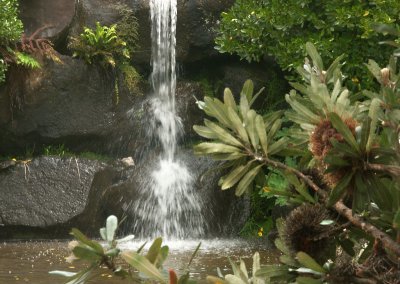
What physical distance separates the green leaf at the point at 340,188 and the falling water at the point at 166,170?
32.9 ft

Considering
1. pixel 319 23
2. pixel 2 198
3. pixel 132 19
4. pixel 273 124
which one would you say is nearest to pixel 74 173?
pixel 2 198

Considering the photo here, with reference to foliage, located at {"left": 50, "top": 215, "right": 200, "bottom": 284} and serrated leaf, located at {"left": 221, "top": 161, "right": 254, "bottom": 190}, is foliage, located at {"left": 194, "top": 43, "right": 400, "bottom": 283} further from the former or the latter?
foliage, located at {"left": 50, "top": 215, "right": 200, "bottom": 284}

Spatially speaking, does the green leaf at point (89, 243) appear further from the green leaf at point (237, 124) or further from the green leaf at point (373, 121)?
the green leaf at point (373, 121)

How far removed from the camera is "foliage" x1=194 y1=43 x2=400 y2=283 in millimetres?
1535

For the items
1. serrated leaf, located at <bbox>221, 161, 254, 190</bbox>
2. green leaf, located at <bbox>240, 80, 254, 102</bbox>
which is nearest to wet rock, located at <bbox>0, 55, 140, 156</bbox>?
green leaf, located at <bbox>240, 80, 254, 102</bbox>

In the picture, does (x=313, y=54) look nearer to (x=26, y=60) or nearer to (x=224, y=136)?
(x=224, y=136)

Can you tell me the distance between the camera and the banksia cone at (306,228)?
67.0 inches

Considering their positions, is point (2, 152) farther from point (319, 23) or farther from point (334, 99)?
point (334, 99)

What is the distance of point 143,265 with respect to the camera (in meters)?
1.48

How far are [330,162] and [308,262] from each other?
227 mm

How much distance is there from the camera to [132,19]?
41.4 ft

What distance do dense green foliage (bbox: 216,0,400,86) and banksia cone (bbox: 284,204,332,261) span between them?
317 inches

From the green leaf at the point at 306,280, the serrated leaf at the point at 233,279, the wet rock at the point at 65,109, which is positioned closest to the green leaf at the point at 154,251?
the serrated leaf at the point at 233,279

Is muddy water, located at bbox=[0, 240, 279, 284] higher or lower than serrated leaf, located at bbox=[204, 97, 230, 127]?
lower
